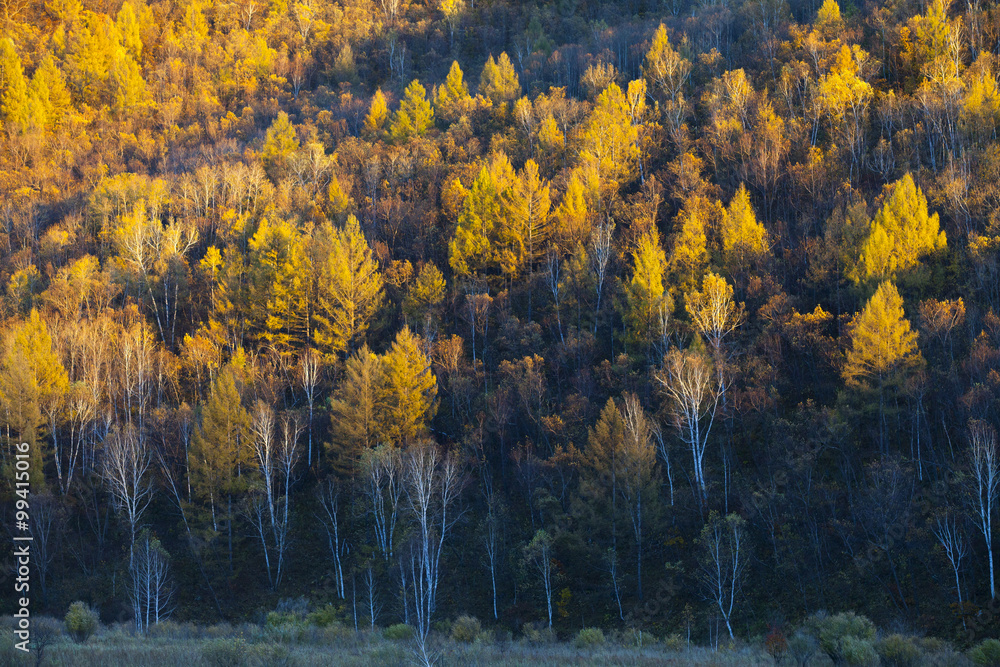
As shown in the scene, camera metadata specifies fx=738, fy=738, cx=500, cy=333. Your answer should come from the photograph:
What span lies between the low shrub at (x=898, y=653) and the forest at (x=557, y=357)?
845 centimetres

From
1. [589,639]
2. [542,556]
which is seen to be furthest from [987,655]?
[542,556]

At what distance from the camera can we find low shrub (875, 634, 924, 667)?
15.6 meters

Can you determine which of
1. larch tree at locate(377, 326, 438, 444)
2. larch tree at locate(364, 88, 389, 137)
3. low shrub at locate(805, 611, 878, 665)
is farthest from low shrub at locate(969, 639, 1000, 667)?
larch tree at locate(364, 88, 389, 137)

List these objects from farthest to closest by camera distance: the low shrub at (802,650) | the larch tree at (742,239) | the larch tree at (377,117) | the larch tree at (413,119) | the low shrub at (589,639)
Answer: the larch tree at (377,117) < the larch tree at (413,119) < the larch tree at (742,239) < the low shrub at (589,639) < the low shrub at (802,650)

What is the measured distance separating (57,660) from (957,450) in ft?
A: 106

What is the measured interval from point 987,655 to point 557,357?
27203mm

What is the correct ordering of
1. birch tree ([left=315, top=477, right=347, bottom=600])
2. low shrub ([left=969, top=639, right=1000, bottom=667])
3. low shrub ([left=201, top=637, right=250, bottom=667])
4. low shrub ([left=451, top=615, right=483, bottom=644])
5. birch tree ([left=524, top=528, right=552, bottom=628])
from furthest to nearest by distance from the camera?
birch tree ([left=315, top=477, right=347, bottom=600]) → birch tree ([left=524, top=528, right=552, bottom=628]) → low shrub ([left=451, top=615, right=483, bottom=644]) → low shrub ([left=969, top=639, right=1000, bottom=667]) → low shrub ([left=201, top=637, right=250, bottom=667])

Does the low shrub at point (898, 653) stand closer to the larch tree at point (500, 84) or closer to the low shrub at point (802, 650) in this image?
the low shrub at point (802, 650)


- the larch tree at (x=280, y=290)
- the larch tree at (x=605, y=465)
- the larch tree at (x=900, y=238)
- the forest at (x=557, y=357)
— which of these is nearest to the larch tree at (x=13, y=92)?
the forest at (x=557, y=357)

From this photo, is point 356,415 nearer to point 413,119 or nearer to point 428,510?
point 428,510

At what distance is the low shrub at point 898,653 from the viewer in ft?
51.3

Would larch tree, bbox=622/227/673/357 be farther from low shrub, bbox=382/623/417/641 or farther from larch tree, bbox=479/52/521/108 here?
larch tree, bbox=479/52/521/108

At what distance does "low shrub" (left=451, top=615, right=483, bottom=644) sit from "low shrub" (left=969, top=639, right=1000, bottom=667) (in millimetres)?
13161

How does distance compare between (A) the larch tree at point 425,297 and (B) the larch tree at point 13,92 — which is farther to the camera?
(B) the larch tree at point 13,92
